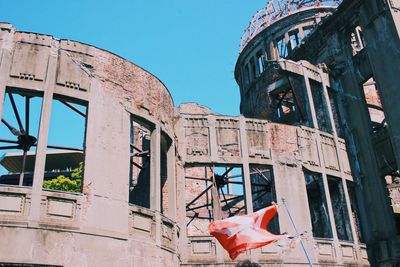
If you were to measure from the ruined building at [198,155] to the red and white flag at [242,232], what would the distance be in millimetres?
3054

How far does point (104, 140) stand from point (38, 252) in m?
3.79

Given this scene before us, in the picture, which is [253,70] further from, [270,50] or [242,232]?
[242,232]

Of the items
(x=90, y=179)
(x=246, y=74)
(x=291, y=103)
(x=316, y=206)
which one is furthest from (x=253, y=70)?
(x=90, y=179)

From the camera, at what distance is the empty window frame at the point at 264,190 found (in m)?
17.5

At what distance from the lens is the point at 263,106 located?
26.6 meters

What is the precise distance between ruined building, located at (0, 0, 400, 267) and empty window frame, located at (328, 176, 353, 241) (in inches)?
2.8

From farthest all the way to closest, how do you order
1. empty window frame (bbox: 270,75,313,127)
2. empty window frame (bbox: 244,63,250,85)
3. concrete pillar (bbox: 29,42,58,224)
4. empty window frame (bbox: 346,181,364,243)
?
empty window frame (bbox: 244,63,250,85)
empty window frame (bbox: 270,75,313,127)
empty window frame (bbox: 346,181,364,243)
concrete pillar (bbox: 29,42,58,224)

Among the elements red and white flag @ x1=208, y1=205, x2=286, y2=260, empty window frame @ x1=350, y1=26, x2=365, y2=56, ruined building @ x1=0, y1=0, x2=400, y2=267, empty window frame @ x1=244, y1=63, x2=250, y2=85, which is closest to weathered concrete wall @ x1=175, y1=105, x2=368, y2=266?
ruined building @ x1=0, y1=0, x2=400, y2=267

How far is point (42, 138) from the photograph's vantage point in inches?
481

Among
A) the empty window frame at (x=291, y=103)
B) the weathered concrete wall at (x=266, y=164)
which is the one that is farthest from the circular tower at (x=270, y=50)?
the weathered concrete wall at (x=266, y=164)

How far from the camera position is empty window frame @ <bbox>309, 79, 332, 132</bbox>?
21.1m

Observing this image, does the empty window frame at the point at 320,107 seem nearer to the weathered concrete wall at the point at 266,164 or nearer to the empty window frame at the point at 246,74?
the weathered concrete wall at the point at 266,164

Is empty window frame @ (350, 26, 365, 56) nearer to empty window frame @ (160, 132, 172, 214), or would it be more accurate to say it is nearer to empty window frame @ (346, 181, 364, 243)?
empty window frame @ (346, 181, 364, 243)

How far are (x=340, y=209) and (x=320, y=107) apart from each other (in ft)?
17.1
